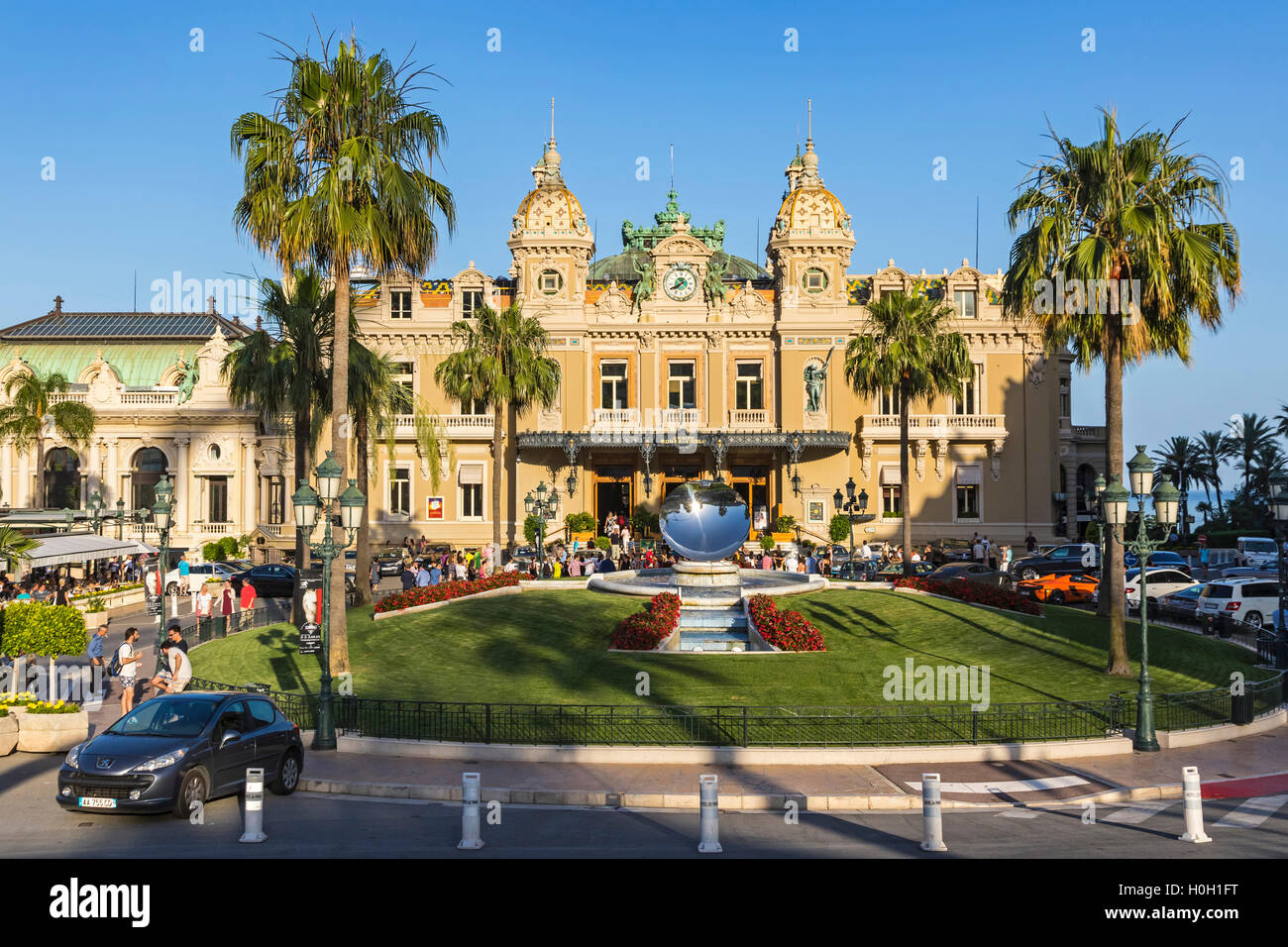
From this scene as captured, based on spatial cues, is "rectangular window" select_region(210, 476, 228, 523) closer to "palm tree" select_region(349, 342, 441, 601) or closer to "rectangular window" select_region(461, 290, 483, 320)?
"rectangular window" select_region(461, 290, 483, 320)

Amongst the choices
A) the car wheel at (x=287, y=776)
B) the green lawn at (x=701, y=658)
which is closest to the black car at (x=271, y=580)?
the green lawn at (x=701, y=658)

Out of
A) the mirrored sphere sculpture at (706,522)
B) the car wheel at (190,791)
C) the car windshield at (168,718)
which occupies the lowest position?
the car wheel at (190,791)

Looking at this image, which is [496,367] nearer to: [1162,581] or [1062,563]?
[1062,563]

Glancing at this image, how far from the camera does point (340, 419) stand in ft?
75.9

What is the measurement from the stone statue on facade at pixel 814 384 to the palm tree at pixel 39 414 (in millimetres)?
35169

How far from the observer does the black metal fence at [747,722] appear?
59.3 ft

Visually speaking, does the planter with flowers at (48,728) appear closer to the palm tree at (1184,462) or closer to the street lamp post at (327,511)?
the street lamp post at (327,511)

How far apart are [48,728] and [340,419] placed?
8.13 meters

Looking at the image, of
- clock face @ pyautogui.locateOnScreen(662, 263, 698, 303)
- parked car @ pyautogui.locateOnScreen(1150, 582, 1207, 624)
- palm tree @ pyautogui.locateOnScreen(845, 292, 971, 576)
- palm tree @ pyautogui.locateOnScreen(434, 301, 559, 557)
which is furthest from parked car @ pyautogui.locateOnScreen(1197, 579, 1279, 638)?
clock face @ pyautogui.locateOnScreen(662, 263, 698, 303)

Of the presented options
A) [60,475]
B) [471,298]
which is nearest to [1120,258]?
[471,298]

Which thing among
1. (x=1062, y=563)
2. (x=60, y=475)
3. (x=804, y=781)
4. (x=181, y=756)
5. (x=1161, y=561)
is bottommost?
(x=804, y=781)

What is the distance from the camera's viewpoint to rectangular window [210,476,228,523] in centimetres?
5797

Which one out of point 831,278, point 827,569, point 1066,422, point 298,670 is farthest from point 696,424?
point 298,670

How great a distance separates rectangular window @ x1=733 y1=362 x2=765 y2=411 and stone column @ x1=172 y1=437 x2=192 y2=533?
96.9 feet
